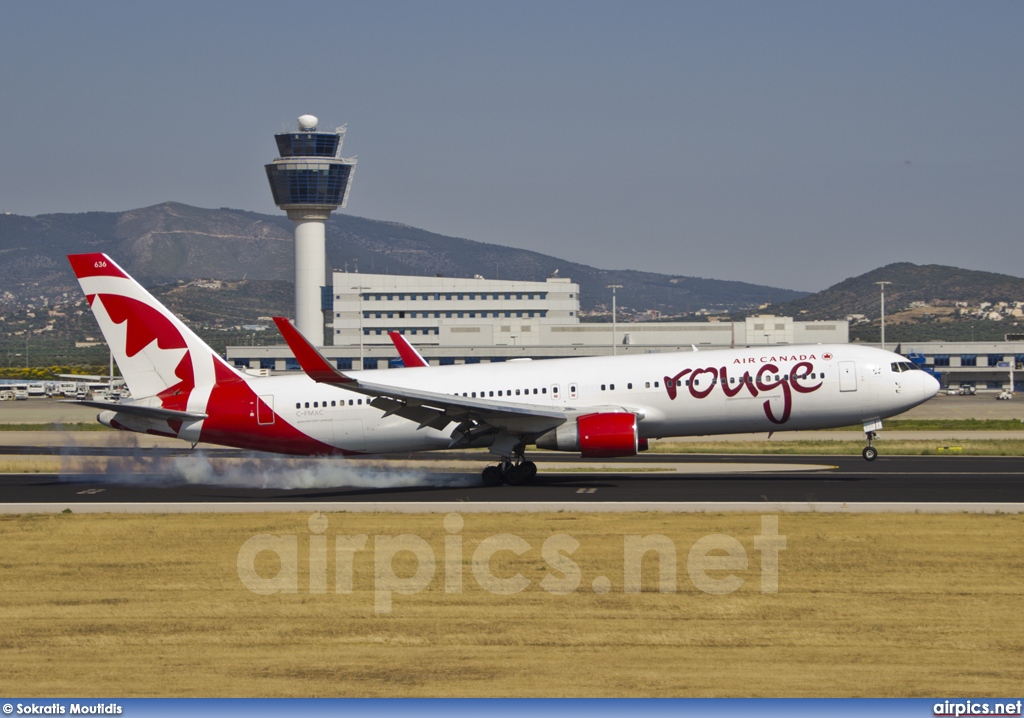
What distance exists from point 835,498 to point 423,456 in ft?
73.7

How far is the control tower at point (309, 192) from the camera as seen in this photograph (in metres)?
150

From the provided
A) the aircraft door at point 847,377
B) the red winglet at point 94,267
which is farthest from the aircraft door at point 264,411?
the aircraft door at point 847,377

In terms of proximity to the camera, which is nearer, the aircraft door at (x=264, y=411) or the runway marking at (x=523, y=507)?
the runway marking at (x=523, y=507)

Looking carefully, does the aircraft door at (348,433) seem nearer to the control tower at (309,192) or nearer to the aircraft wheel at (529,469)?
the aircraft wheel at (529,469)

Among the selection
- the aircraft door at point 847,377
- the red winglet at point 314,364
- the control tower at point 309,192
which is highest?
the control tower at point 309,192

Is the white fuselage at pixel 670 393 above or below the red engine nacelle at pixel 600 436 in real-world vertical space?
above

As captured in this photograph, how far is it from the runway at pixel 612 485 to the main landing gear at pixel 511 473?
0.51 meters

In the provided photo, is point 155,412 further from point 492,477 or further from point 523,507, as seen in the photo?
point 523,507

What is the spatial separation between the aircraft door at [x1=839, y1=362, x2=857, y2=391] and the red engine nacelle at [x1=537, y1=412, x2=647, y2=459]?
22.9 feet

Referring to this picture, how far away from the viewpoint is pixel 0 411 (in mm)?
91500

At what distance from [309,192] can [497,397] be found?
11989 cm

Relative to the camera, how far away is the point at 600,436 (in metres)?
34.8

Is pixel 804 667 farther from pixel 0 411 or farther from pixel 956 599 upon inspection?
pixel 0 411

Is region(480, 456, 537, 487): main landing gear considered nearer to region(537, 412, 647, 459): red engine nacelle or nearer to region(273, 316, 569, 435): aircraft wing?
region(273, 316, 569, 435): aircraft wing
